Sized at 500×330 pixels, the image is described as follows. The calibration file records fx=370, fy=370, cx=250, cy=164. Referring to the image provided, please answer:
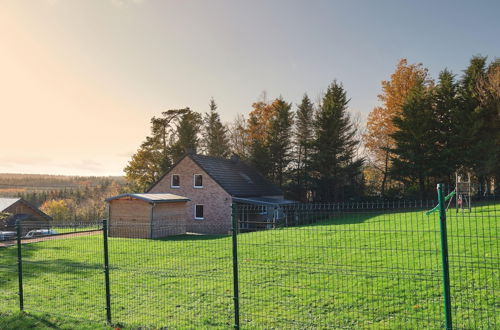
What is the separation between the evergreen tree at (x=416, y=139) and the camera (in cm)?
3094

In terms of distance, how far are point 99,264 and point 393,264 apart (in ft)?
31.1

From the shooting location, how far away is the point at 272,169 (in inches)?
1676

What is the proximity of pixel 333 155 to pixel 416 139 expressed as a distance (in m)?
8.46

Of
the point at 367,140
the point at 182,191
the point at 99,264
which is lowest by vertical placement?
the point at 99,264

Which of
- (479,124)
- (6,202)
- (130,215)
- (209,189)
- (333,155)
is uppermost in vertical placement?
(479,124)

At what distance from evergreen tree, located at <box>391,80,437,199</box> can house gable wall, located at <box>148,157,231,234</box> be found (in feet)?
50.8

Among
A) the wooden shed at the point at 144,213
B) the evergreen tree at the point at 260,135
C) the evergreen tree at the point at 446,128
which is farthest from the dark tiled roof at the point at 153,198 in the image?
the evergreen tree at the point at 446,128

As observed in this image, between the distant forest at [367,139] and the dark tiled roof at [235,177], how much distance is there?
247cm

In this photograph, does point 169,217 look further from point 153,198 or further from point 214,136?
point 214,136

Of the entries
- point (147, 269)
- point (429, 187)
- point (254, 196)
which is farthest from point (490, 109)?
point (147, 269)

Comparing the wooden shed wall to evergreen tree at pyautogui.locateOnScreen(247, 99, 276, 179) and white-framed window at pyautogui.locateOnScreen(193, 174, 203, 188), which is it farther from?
evergreen tree at pyautogui.locateOnScreen(247, 99, 276, 179)

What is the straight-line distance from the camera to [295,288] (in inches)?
315

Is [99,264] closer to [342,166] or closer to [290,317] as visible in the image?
[290,317]

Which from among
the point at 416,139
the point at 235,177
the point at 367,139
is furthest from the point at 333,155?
the point at 235,177
